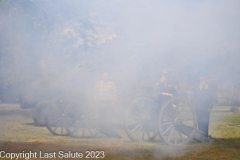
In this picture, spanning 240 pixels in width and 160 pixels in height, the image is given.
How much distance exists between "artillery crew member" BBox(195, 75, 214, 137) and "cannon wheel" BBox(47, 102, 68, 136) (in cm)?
302

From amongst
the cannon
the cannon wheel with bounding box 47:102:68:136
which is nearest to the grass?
the cannon

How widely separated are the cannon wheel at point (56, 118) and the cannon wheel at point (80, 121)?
5.6 inches

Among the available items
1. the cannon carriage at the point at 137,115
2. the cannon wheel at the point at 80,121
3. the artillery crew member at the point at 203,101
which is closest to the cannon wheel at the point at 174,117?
the cannon carriage at the point at 137,115

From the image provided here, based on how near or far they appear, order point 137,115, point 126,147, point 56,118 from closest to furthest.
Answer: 1. point 126,147
2. point 137,115
3. point 56,118

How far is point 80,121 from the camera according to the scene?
33.1 ft

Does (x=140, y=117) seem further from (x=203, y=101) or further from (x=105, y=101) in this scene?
(x=203, y=101)

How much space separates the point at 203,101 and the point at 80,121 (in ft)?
9.01

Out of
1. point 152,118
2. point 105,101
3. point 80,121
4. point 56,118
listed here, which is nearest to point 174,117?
point 152,118

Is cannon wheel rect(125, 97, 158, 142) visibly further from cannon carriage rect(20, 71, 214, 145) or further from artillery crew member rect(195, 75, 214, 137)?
artillery crew member rect(195, 75, 214, 137)

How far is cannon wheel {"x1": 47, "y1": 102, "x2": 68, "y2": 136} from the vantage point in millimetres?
10453

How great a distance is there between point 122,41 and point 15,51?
218 cm

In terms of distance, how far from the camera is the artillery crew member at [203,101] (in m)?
9.50

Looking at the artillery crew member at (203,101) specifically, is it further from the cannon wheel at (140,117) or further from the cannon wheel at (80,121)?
the cannon wheel at (80,121)

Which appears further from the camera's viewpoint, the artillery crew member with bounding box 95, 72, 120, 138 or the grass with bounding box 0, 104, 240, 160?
the artillery crew member with bounding box 95, 72, 120, 138
